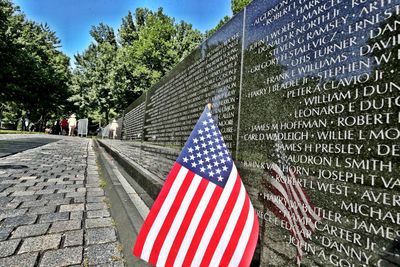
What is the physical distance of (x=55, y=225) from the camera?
3.43 m

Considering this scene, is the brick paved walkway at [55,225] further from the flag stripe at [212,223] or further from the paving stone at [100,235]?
the flag stripe at [212,223]

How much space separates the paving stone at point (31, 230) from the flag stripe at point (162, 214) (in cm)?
181

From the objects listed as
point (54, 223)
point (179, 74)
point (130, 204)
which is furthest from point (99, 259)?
point (179, 74)

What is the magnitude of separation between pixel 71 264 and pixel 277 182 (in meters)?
1.84

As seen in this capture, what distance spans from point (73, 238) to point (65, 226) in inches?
16.6

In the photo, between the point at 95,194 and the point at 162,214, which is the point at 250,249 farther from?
the point at 95,194

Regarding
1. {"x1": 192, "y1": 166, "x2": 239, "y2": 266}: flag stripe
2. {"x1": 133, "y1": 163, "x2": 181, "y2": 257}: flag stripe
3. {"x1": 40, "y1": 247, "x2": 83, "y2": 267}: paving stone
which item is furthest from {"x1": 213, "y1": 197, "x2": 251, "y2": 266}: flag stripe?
{"x1": 40, "y1": 247, "x2": 83, "y2": 267}: paving stone

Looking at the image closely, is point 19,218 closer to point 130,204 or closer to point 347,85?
point 130,204

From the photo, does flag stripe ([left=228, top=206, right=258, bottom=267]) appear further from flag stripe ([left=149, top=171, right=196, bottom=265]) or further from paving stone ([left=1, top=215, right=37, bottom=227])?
paving stone ([left=1, top=215, right=37, bottom=227])

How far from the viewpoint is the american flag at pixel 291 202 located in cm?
200

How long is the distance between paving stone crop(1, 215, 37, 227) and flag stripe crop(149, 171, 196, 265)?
227cm

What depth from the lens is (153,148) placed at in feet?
21.0

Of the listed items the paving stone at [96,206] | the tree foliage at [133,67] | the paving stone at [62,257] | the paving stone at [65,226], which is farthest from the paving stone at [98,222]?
the tree foliage at [133,67]

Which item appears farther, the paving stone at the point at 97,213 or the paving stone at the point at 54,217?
the paving stone at the point at 97,213
